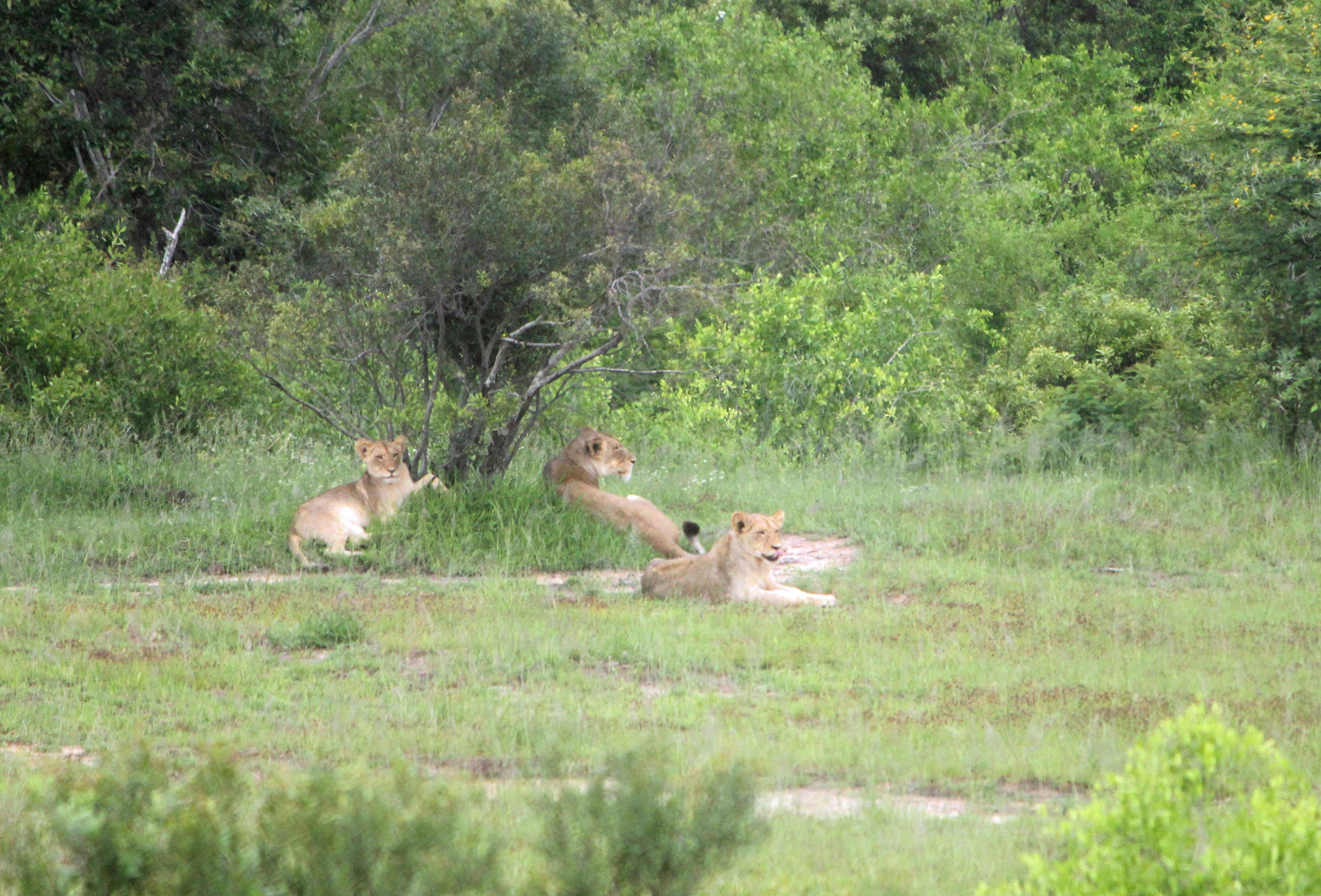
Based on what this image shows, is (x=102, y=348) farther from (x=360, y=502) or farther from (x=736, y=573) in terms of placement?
(x=736, y=573)

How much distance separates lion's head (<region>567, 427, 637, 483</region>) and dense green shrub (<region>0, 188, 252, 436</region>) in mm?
3516

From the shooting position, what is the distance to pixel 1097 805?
3.31 m

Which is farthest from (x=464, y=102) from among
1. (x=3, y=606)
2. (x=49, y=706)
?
(x=49, y=706)

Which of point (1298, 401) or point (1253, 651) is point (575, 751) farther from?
point (1298, 401)

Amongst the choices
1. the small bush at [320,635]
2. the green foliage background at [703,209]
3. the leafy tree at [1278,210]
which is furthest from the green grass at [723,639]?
the green foliage background at [703,209]

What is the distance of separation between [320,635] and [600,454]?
426 centimetres

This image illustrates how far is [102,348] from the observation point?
13.7m

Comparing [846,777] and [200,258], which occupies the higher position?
[200,258]

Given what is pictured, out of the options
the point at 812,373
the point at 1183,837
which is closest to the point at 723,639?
the point at 1183,837

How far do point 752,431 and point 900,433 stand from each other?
4.73 feet

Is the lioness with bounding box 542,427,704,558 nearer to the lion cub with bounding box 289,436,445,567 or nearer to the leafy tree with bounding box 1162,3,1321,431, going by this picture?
the lion cub with bounding box 289,436,445,567

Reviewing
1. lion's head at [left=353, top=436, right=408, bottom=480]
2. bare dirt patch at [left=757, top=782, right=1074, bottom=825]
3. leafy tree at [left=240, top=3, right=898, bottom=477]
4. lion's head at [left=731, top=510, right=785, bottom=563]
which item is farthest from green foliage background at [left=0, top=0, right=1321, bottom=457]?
bare dirt patch at [left=757, top=782, right=1074, bottom=825]

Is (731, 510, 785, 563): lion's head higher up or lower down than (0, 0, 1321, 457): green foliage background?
lower down

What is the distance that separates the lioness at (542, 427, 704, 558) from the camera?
10414mm
